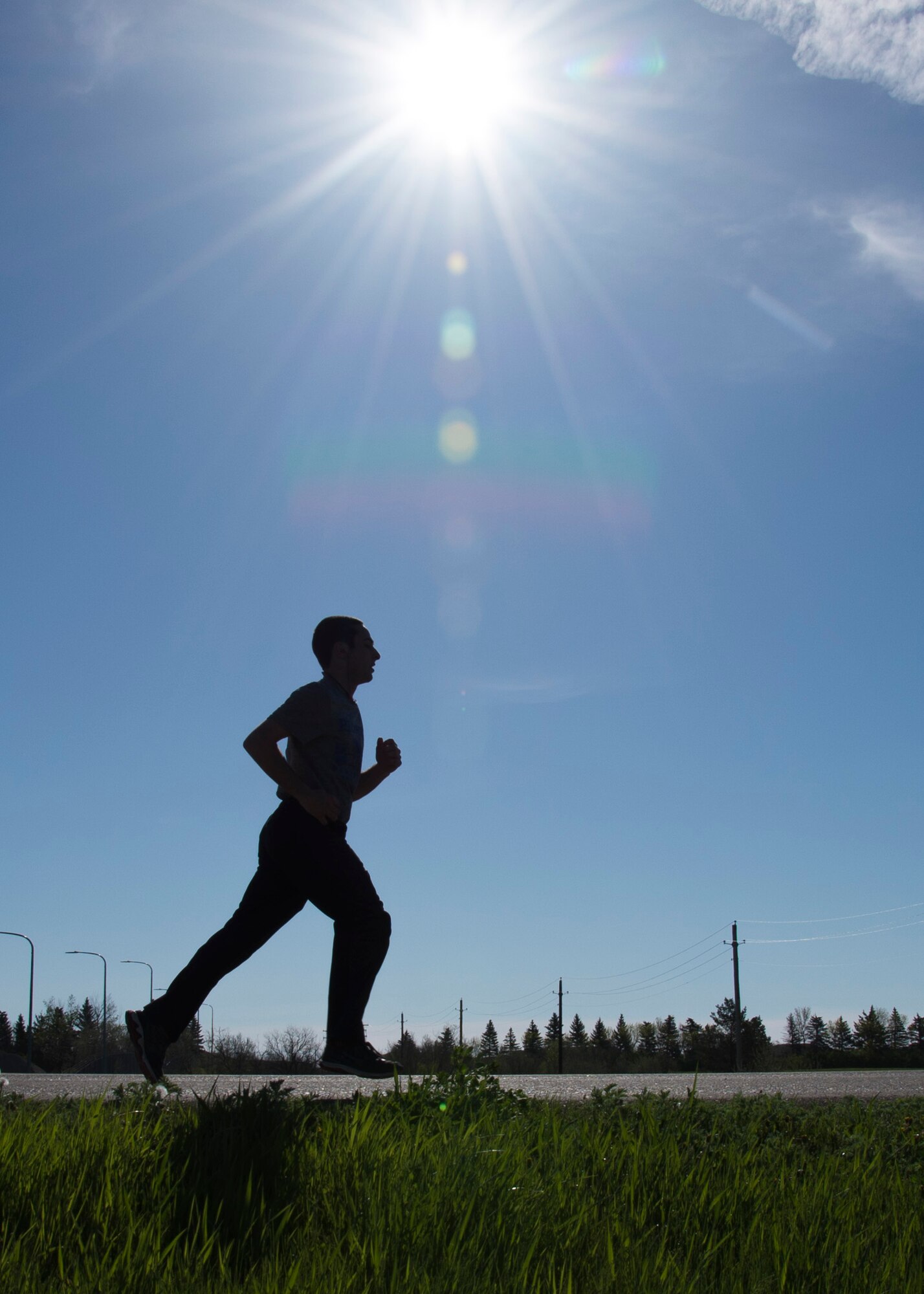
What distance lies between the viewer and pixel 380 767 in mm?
5070

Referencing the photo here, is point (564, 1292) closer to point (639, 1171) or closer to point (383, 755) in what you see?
point (639, 1171)

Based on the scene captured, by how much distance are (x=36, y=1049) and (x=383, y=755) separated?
9465 centimetres

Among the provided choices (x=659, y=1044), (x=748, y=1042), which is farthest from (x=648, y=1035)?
(x=748, y=1042)

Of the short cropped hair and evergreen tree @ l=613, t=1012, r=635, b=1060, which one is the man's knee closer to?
the short cropped hair

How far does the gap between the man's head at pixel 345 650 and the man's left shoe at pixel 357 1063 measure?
158 centimetres

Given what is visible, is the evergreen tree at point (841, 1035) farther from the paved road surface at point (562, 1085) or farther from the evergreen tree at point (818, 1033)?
the paved road surface at point (562, 1085)

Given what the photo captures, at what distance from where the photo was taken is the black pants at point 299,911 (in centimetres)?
420

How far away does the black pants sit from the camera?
4203 mm

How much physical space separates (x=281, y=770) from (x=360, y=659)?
74cm

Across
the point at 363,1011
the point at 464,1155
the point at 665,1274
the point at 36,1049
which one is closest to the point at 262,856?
the point at 363,1011

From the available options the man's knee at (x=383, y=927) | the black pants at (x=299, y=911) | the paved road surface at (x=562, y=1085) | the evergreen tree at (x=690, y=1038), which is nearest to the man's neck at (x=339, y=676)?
the black pants at (x=299, y=911)

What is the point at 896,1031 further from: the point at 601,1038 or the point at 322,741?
the point at 322,741

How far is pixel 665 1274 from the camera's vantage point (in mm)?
2133

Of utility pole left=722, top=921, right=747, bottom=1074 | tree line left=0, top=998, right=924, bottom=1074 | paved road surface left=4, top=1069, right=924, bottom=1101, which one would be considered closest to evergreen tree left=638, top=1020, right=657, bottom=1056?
tree line left=0, top=998, right=924, bottom=1074
